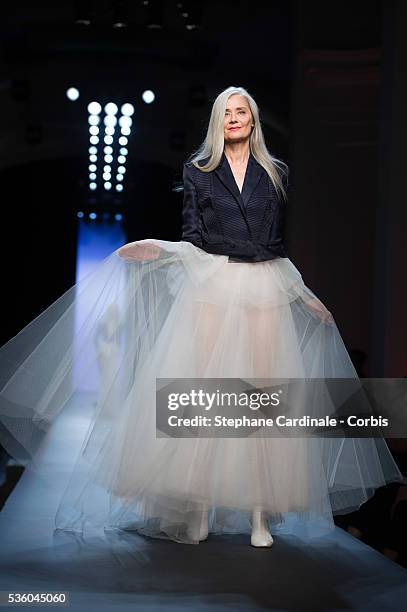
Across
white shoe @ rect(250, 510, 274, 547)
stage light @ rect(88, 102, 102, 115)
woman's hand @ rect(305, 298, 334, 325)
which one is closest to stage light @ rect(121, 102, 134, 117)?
stage light @ rect(88, 102, 102, 115)

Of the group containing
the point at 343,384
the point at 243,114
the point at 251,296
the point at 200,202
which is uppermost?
the point at 243,114

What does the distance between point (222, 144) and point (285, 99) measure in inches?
315

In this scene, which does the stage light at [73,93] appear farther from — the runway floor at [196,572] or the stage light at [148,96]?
the runway floor at [196,572]

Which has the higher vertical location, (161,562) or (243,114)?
(243,114)

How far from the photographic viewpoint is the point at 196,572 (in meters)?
2.18

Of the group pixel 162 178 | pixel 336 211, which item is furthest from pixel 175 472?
pixel 162 178

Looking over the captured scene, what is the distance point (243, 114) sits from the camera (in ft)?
8.90

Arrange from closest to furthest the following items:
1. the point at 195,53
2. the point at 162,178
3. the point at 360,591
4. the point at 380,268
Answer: the point at 360,591 < the point at 380,268 < the point at 195,53 < the point at 162,178

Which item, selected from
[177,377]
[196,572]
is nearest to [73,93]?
[177,377]

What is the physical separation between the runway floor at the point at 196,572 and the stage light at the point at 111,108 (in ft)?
25.6

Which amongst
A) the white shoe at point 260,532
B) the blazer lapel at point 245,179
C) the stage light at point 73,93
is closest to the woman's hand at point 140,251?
the blazer lapel at point 245,179

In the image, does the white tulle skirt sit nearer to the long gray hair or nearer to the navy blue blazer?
the navy blue blazer

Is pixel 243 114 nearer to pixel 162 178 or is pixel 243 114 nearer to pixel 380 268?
pixel 380 268

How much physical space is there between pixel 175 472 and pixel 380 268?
302cm
